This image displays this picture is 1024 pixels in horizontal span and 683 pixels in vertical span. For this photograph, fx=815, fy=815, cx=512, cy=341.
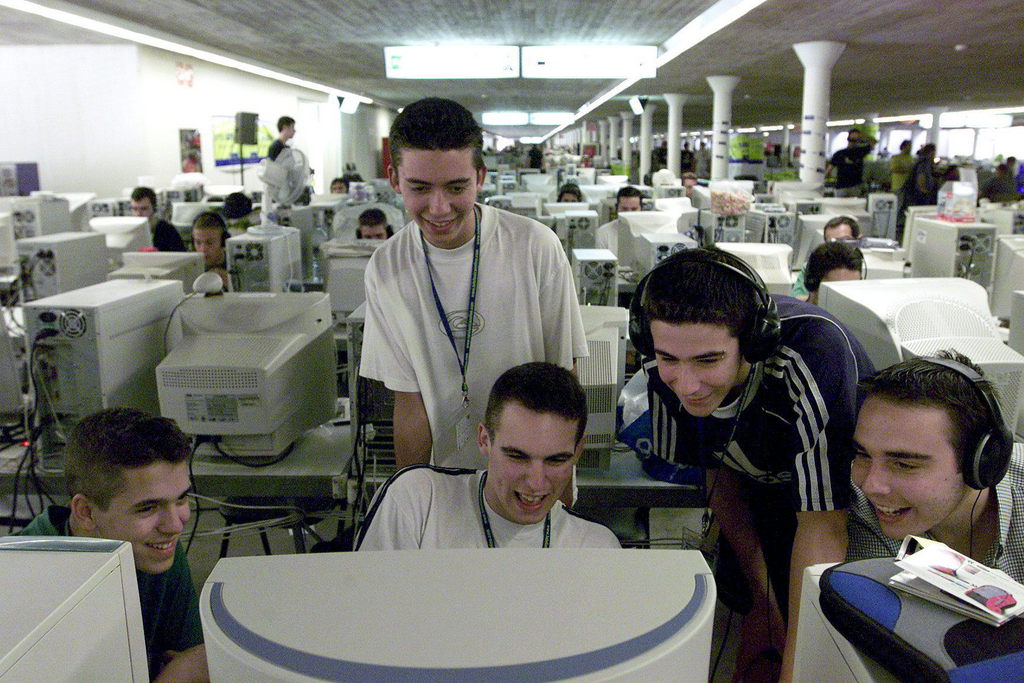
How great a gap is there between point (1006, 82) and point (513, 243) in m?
18.4

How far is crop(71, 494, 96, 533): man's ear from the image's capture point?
4.99ft

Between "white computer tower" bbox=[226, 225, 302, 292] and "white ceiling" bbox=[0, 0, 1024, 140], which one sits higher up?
"white ceiling" bbox=[0, 0, 1024, 140]

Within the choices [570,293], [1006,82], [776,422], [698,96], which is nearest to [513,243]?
[570,293]

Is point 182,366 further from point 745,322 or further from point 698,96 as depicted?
point 698,96

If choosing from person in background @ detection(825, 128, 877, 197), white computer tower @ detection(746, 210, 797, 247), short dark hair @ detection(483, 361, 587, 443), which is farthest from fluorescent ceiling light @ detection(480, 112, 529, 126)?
short dark hair @ detection(483, 361, 587, 443)

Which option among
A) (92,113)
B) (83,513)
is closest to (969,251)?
(83,513)

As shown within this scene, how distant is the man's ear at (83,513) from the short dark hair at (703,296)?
111cm

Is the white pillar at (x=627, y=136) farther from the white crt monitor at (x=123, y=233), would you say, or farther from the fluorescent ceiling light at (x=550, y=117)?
the white crt monitor at (x=123, y=233)

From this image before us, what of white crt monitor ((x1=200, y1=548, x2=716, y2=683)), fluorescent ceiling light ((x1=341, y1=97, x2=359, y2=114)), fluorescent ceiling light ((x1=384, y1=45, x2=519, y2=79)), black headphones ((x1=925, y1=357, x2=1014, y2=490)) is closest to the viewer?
white crt monitor ((x1=200, y1=548, x2=716, y2=683))

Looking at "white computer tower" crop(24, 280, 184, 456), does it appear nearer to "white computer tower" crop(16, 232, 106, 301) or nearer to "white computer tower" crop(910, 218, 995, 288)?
"white computer tower" crop(16, 232, 106, 301)

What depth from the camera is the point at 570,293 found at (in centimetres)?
190

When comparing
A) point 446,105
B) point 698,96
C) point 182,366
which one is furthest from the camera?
point 698,96

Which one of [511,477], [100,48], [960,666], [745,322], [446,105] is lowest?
[511,477]

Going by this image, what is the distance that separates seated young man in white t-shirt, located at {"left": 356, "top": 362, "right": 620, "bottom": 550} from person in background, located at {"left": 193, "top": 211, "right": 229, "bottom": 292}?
3645 millimetres
